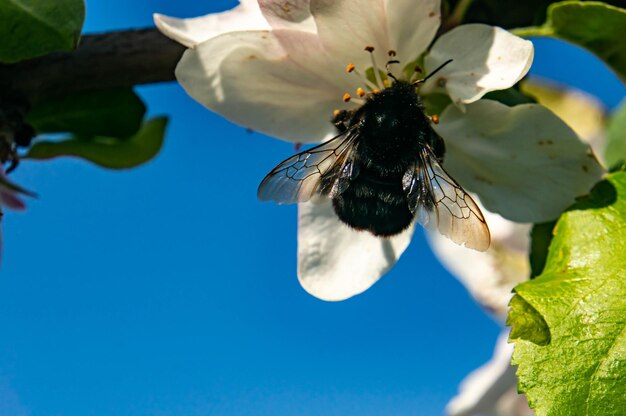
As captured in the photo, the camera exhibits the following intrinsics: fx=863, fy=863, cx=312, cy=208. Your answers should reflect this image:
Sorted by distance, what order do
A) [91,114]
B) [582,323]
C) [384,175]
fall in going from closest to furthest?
1. [582,323]
2. [384,175]
3. [91,114]

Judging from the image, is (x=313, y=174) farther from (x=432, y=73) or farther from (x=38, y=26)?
(x=38, y=26)

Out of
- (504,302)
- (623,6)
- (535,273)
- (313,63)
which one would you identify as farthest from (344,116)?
A: (504,302)

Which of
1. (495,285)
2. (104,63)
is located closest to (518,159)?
(104,63)

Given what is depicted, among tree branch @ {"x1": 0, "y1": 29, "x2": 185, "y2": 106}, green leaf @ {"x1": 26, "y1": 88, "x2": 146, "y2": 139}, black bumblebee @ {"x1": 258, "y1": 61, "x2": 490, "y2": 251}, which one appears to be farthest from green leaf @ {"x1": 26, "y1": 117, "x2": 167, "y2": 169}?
black bumblebee @ {"x1": 258, "y1": 61, "x2": 490, "y2": 251}

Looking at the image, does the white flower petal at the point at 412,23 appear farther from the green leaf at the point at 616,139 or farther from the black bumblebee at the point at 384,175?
the green leaf at the point at 616,139

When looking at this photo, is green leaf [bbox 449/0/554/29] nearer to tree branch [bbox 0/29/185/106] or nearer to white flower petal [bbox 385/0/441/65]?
white flower petal [bbox 385/0/441/65]

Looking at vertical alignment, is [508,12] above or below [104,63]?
below

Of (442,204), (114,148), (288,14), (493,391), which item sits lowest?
(493,391)

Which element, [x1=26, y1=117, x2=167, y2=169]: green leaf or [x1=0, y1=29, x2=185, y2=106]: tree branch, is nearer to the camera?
[x1=0, y1=29, x2=185, y2=106]: tree branch
